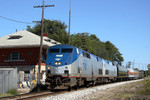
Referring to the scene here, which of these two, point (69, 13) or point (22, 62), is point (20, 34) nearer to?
point (22, 62)

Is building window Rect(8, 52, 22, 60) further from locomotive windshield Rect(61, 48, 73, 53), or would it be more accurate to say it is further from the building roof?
locomotive windshield Rect(61, 48, 73, 53)

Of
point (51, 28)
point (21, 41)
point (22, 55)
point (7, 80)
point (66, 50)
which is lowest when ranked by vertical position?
point (7, 80)

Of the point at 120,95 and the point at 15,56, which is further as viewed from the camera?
the point at 15,56

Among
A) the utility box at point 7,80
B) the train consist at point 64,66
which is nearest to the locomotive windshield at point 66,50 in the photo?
the train consist at point 64,66

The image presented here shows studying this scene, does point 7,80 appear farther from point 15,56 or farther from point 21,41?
point 21,41

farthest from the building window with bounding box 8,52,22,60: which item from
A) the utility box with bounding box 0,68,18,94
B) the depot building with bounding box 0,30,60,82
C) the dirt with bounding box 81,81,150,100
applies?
the dirt with bounding box 81,81,150,100

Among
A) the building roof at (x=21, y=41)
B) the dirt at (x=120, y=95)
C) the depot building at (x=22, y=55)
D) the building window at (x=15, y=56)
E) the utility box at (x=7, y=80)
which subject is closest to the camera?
the dirt at (x=120, y=95)

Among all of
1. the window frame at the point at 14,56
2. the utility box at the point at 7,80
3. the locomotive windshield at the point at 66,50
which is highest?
the window frame at the point at 14,56

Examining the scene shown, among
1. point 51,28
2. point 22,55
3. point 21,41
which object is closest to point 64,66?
point 22,55

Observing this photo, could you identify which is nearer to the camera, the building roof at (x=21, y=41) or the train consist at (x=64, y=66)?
the train consist at (x=64, y=66)

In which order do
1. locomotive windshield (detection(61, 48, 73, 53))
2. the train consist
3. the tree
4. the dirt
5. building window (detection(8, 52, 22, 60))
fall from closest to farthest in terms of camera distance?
the dirt < the train consist < locomotive windshield (detection(61, 48, 73, 53)) < building window (detection(8, 52, 22, 60)) < the tree

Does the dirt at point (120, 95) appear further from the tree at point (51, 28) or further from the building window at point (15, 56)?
the tree at point (51, 28)

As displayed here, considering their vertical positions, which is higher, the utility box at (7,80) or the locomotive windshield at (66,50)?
the locomotive windshield at (66,50)

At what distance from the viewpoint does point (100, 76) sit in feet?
96.4
